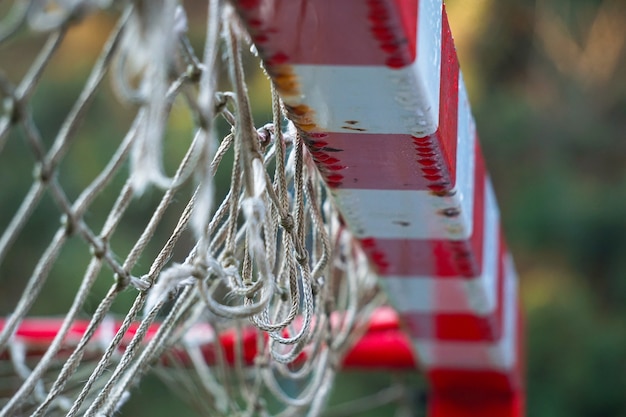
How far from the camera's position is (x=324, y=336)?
0.63 meters

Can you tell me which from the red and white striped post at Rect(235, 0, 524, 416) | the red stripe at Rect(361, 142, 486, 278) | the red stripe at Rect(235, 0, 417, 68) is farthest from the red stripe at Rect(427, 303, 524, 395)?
the red stripe at Rect(235, 0, 417, 68)

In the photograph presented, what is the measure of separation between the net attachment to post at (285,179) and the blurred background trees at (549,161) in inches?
77.2

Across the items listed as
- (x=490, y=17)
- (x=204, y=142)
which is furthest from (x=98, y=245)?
(x=490, y=17)

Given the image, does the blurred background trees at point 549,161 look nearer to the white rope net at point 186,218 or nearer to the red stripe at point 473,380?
the red stripe at point 473,380

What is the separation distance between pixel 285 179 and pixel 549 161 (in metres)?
2.47

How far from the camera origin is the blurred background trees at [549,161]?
8.47 feet

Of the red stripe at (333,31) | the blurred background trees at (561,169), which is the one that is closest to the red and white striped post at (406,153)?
the red stripe at (333,31)

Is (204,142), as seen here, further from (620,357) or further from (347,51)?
(620,357)

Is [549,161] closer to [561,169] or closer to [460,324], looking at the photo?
[561,169]

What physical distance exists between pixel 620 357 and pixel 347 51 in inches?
92.7

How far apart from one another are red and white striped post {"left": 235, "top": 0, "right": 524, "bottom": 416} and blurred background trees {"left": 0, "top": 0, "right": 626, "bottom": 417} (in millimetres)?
1907

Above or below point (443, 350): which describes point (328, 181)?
above

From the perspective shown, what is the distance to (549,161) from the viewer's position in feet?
9.21

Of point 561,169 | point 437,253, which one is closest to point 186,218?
point 437,253
